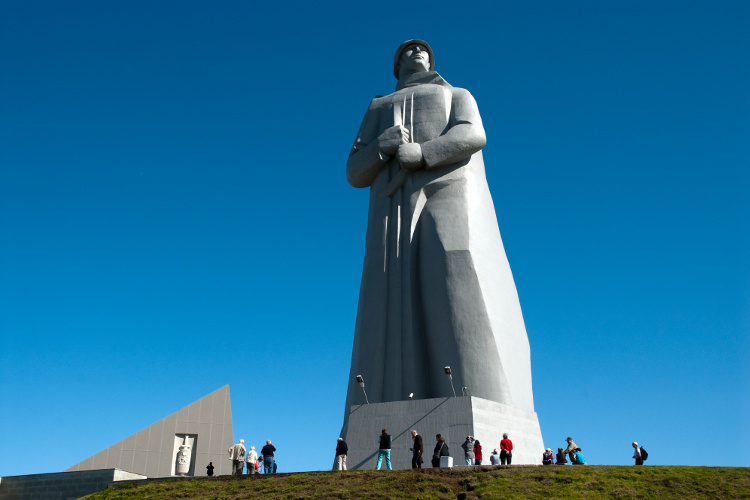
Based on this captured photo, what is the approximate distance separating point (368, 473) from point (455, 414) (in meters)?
1.90

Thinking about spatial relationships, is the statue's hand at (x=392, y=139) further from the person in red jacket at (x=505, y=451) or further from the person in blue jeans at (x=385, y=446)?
the person in red jacket at (x=505, y=451)

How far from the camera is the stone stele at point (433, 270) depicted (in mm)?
12414

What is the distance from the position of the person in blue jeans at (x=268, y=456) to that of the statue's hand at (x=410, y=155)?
550 centimetres

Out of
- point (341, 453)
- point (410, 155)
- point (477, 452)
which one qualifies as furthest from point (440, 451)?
point (410, 155)

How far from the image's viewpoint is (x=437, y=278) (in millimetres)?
12992

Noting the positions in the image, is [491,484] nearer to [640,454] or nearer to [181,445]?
[640,454]

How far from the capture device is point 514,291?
13.9 meters

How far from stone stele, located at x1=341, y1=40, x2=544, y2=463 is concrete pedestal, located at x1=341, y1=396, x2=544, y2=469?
0.70 feet

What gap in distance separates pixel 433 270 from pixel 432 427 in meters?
3.02

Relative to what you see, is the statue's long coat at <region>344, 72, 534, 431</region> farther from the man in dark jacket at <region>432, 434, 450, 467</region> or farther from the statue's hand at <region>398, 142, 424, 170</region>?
the man in dark jacket at <region>432, 434, 450, 467</region>

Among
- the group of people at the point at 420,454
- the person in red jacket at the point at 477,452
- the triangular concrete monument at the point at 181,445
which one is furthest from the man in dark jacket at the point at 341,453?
the triangular concrete monument at the point at 181,445

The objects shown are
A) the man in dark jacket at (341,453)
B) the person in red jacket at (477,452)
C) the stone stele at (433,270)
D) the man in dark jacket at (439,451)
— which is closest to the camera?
the man in dark jacket at (439,451)

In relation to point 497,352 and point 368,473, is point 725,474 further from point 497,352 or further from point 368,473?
point 368,473

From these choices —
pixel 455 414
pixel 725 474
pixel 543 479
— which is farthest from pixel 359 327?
pixel 725 474
